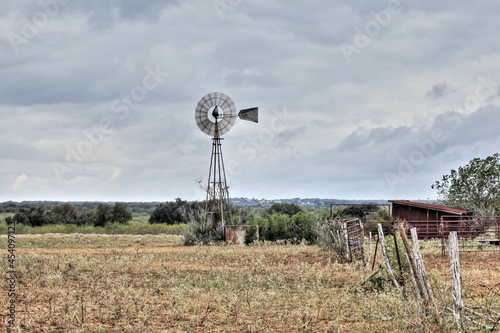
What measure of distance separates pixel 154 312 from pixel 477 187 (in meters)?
37.9

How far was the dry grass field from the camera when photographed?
10172 mm

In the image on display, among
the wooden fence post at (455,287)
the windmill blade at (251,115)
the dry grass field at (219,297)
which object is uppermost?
the windmill blade at (251,115)

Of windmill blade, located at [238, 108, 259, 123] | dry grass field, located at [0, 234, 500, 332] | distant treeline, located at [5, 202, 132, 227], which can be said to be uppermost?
windmill blade, located at [238, 108, 259, 123]

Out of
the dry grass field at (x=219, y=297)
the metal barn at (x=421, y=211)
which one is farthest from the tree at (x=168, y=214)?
the dry grass field at (x=219, y=297)

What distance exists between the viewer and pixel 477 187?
43.6 meters

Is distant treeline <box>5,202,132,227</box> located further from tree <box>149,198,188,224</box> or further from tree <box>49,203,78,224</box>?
tree <box>149,198,188,224</box>

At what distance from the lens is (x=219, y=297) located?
13.0m

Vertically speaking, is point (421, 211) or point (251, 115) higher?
point (251, 115)

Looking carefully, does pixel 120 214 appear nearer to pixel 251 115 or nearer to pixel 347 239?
pixel 251 115

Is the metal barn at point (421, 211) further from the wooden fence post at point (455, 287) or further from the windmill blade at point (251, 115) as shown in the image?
the wooden fence post at point (455, 287)

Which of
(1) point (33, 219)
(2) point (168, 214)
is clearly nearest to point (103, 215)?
(1) point (33, 219)

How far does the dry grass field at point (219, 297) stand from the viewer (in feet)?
33.4

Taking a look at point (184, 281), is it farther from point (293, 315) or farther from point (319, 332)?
point (319, 332)

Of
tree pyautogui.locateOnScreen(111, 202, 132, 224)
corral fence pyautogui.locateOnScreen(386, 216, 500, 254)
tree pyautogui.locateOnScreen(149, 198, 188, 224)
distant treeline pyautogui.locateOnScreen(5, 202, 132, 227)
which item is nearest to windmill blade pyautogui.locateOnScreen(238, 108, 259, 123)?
corral fence pyautogui.locateOnScreen(386, 216, 500, 254)
